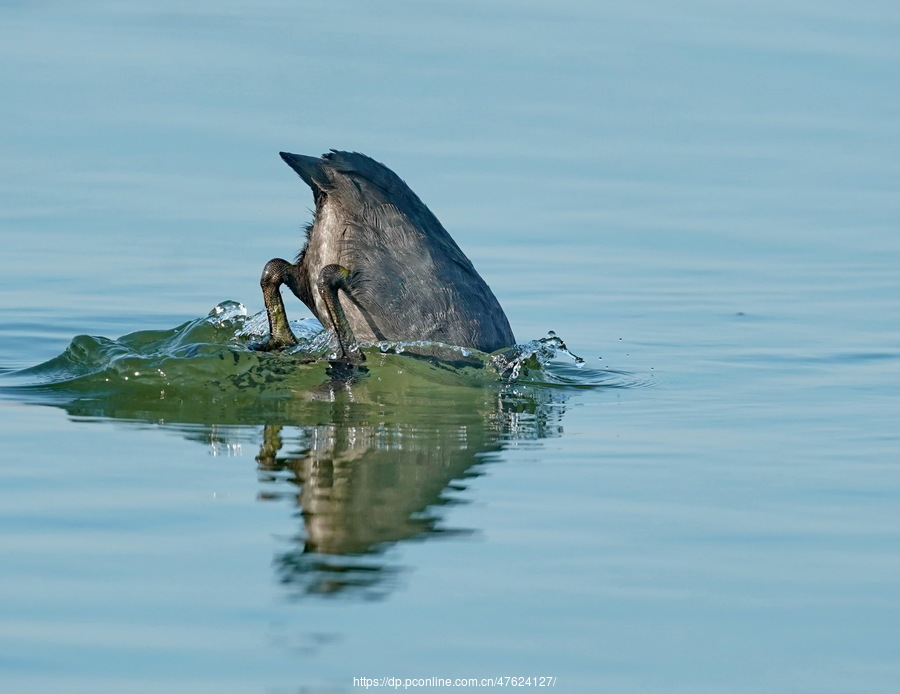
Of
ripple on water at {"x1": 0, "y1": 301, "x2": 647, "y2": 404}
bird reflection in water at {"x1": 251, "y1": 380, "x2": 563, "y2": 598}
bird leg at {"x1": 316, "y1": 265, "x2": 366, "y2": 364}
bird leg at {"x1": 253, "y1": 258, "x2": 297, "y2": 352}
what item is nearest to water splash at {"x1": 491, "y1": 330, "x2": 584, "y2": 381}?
ripple on water at {"x1": 0, "y1": 301, "x2": 647, "y2": 404}

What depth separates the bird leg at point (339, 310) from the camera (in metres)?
7.99

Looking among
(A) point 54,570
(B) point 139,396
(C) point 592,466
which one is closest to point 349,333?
(B) point 139,396

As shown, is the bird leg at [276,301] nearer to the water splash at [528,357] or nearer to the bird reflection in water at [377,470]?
the bird reflection in water at [377,470]

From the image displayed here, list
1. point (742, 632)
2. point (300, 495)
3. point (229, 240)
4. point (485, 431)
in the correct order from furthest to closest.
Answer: point (229, 240), point (485, 431), point (300, 495), point (742, 632)

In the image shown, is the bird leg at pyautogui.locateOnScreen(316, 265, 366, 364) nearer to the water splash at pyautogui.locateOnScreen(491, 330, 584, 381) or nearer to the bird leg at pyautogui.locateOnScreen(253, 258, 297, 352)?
the bird leg at pyautogui.locateOnScreen(253, 258, 297, 352)

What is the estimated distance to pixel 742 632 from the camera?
186 inches

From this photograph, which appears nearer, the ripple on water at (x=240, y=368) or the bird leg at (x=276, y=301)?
the ripple on water at (x=240, y=368)

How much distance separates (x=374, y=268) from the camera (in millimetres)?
8148

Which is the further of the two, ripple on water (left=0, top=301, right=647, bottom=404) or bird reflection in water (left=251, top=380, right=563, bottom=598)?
ripple on water (left=0, top=301, right=647, bottom=404)

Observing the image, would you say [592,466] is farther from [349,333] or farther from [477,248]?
[477,248]

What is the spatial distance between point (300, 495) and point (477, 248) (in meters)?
6.60

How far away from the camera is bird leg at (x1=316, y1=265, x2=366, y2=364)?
7.99 m

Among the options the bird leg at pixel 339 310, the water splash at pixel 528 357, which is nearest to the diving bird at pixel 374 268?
the bird leg at pixel 339 310

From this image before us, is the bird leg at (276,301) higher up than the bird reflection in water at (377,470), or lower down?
higher up
